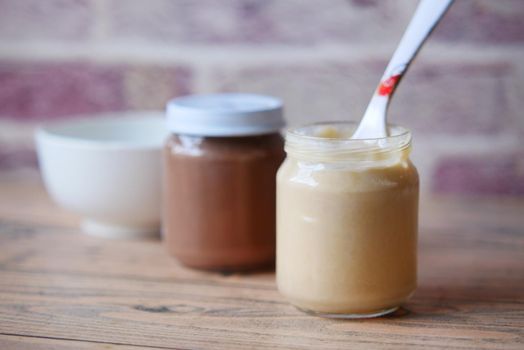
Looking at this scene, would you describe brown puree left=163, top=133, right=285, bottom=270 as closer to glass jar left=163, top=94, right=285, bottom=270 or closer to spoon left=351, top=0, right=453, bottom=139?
glass jar left=163, top=94, right=285, bottom=270

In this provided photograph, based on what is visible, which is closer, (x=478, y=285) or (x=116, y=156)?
(x=478, y=285)

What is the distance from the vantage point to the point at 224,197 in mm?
903

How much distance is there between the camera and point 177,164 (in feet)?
3.01

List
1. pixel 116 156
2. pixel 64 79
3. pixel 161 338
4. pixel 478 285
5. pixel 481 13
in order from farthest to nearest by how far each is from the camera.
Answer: pixel 64 79 < pixel 481 13 < pixel 116 156 < pixel 478 285 < pixel 161 338

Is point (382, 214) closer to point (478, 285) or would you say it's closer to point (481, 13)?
point (478, 285)

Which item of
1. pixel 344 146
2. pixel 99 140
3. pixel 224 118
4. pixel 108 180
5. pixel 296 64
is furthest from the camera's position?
pixel 296 64

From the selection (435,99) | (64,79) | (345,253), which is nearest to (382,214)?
(345,253)

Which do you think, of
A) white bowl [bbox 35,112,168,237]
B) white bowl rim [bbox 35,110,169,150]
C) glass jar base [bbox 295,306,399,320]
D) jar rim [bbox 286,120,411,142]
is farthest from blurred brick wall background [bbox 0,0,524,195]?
glass jar base [bbox 295,306,399,320]

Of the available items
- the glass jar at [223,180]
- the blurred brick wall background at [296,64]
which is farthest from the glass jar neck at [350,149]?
the blurred brick wall background at [296,64]

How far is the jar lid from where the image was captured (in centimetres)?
88

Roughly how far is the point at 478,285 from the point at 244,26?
660mm

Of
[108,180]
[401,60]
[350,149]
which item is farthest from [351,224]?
[108,180]

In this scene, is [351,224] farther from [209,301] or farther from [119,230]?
[119,230]

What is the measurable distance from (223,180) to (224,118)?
0.07 m
